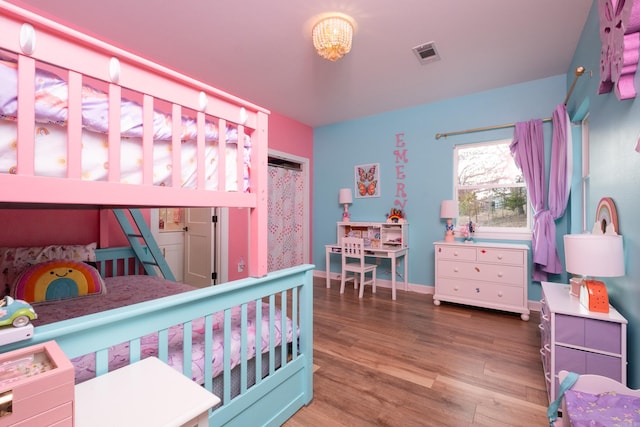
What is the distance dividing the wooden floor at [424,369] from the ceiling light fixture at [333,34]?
220 centimetres

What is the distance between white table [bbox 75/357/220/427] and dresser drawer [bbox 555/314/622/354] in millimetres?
1729

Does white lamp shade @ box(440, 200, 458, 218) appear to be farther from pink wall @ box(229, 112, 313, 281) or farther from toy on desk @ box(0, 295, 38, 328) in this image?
toy on desk @ box(0, 295, 38, 328)

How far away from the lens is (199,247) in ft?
12.6

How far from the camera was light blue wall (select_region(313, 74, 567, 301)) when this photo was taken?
122 inches

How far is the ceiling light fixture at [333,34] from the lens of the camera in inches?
78.4

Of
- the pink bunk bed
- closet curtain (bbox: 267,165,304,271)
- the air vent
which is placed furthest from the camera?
closet curtain (bbox: 267,165,304,271)

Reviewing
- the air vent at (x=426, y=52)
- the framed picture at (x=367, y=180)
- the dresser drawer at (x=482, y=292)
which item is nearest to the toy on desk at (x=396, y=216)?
the framed picture at (x=367, y=180)

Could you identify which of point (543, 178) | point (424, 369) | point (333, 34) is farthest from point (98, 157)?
point (543, 178)

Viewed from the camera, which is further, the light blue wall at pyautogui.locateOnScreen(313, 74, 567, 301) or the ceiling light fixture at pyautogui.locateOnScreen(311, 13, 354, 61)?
the light blue wall at pyautogui.locateOnScreen(313, 74, 567, 301)

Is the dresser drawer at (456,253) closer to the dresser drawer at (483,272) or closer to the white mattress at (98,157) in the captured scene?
the dresser drawer at (483,272)

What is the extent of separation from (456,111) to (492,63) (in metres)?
0.80

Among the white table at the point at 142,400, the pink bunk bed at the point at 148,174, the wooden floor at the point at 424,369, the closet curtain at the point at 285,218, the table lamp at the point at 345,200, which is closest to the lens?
the white table at the point at 142,400

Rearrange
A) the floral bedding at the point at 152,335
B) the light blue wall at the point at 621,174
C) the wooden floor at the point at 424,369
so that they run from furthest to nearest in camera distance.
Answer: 1. the wooden floor at the point at 424,369
2. the light blue wall at the point at 621,174
3. the floral bedding at the point at 152,335

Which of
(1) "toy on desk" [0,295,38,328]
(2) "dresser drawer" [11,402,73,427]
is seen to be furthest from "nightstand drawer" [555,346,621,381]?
(1) "toy on desk" [0,295,38,328]
